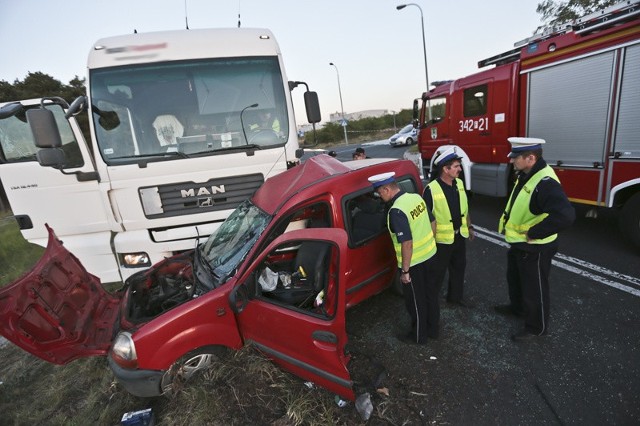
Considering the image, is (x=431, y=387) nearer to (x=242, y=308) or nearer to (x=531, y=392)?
(x=531, y=392)

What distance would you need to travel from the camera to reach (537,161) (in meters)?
2.78

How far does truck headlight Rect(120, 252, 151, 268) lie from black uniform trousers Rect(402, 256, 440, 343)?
2964 millimetres

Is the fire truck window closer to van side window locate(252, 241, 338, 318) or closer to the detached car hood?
van side window locate(252, 241, 338, 318)

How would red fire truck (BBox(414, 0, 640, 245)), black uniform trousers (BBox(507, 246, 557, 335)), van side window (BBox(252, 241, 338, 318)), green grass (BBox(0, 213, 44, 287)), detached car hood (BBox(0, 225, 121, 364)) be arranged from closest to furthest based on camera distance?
detached car hood (BBox(0, 225, 121, 364)) < van side window (BBox(252, 241, 338, 318)) < black uniform trousers (BBox(507, 246, 557, 335)) < red fire truck (BBox(414, 0, 640, 245)) < green grass (BBox(0, 213, 44, 287))

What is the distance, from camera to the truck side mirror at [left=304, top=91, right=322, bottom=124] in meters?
4.59

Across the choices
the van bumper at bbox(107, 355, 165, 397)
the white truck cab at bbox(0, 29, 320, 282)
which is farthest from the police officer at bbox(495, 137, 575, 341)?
the van bumper at bbox(107, 355, 165, 397)

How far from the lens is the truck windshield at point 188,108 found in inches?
144

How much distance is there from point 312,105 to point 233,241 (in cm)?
245

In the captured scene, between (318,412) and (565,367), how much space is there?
1981 millimetres

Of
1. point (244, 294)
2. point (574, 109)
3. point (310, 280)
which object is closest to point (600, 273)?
point (574, 109)

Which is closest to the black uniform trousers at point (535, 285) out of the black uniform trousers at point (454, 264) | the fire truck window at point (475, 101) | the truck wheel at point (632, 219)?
the black uniform trousers at point (454, 264)

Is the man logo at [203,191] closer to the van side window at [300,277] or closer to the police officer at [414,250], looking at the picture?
the van side window at [300,277]

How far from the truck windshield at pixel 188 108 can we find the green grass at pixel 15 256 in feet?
17.5

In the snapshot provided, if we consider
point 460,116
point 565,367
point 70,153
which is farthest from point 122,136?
point 460,116
